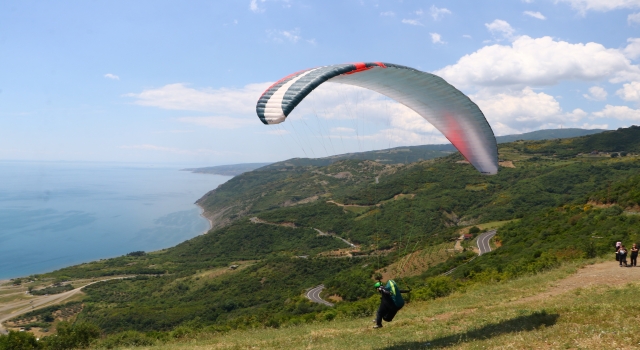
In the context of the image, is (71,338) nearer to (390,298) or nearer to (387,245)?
(390,298)

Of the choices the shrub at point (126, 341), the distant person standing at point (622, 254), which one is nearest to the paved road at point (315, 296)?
the shrub at point (126, 341)

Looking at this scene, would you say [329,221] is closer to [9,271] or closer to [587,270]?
[587,270]

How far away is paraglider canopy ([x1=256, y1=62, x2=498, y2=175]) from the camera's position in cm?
966

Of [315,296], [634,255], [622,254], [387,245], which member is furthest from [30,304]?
[634,255]

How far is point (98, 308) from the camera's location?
57062 millimetres

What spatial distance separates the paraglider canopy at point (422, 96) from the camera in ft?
31.7

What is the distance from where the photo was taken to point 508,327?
9.15m

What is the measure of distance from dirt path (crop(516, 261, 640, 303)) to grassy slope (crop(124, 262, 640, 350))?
360 millimetres

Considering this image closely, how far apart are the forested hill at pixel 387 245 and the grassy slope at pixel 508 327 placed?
10.4 feet

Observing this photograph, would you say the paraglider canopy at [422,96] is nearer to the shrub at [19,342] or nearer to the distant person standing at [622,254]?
the distant person standing at [622,254]

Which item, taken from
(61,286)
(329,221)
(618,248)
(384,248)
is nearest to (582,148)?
(329,221)

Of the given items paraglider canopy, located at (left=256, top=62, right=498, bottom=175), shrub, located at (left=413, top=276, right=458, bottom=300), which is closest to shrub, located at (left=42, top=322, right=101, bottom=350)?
shrub, located at (left=413, top=276, right=458, bottom=300)

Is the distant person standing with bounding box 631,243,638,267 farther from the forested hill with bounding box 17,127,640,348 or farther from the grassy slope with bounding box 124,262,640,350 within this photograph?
the grassy slope with bounding box 124,262,640,350

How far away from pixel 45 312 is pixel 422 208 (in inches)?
2576
